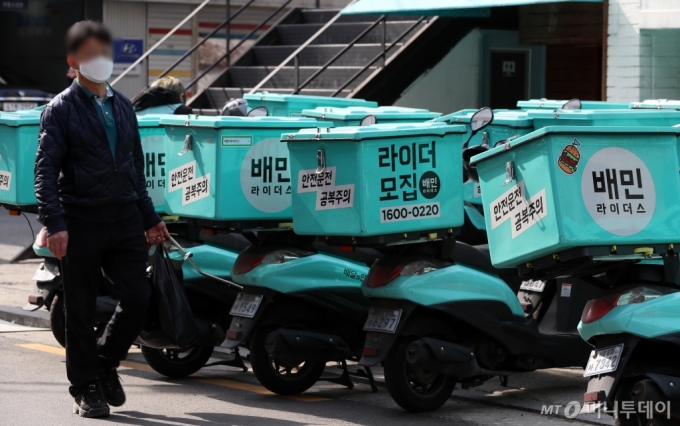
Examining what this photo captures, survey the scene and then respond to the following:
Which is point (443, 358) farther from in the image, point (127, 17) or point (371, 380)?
point (127, 17)

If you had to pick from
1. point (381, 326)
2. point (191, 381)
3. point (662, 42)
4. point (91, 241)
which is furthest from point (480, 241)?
point (662, 42)

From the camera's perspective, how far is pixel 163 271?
695 cm

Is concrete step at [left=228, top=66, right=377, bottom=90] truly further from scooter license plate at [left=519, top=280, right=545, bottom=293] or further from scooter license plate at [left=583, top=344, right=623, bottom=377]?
scooter license plate at [left=583, top=344, right=623, bottom=377]

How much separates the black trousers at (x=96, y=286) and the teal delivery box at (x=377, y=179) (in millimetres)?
922

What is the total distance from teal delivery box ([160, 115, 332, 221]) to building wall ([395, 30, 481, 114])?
8170 mm

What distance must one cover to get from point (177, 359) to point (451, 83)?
8738mm

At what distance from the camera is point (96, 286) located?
6.60 meters

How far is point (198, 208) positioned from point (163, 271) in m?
0.58

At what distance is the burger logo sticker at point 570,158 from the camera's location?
18.4 feet

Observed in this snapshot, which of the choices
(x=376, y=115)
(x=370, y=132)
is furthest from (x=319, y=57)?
(x=370, y=132)

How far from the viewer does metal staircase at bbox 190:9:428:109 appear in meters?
15.3

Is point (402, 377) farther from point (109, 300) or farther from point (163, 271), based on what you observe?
point (109, 300)

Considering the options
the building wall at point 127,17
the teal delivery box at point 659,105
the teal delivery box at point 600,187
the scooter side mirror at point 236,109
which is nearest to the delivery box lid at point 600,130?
the teal delivery box at point 600,187

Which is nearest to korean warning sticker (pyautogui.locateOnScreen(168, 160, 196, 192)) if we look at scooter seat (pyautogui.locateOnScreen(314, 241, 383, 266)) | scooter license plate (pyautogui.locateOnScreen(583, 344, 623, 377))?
scooter seat (pyautogui.locateOnScreen(314, 241, 383, 266))
